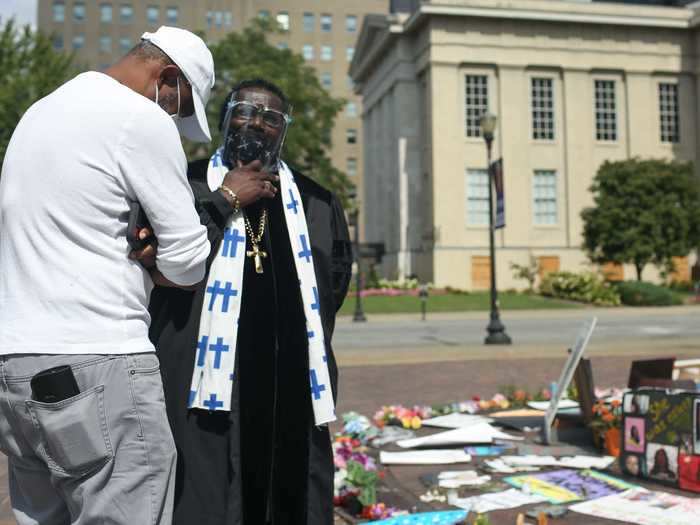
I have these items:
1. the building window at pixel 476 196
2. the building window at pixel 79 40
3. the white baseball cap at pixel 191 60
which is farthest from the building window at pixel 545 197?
the building window at pixel 79 40

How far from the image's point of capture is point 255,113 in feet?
10.6

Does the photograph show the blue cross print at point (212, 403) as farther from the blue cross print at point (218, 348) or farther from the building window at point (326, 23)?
the building window at point (326, 23)

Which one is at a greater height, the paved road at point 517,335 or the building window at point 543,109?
the building window at point 543,109

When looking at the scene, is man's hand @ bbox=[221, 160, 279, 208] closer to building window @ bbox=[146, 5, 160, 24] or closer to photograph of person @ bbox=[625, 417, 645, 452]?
photograph of person @ bbox=[625, 417, 645, 452]

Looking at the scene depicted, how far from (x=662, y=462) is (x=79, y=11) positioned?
288ft

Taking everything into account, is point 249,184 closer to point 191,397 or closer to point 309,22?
point 191,397

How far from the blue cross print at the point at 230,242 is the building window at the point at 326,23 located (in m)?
86.9

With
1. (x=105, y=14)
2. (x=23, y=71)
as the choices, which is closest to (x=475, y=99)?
(x=23, y=71)

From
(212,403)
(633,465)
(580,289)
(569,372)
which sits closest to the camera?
(212,403)

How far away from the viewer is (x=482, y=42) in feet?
143

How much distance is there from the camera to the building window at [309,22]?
85.9 metres

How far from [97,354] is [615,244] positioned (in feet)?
119

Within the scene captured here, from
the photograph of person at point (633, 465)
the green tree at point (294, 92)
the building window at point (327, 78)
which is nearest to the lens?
the photograph of person at point (633, 465)

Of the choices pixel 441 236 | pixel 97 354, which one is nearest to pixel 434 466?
pixel 97 354
